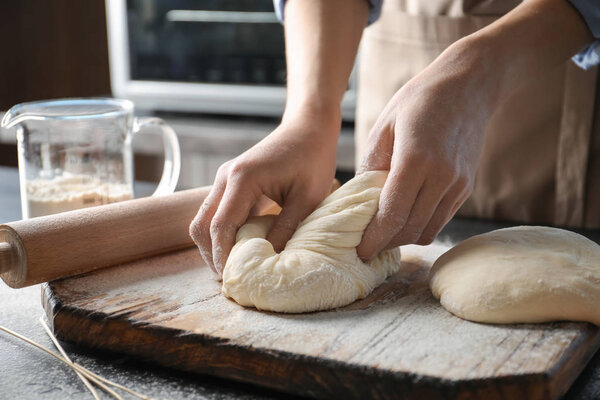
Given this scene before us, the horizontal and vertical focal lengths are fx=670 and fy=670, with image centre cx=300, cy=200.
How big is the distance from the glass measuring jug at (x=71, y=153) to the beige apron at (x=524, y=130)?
28.2 inches

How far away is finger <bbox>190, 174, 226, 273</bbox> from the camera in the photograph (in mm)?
951

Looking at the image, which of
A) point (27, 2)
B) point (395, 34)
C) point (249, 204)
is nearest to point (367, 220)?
point (249, 204)

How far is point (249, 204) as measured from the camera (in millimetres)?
950

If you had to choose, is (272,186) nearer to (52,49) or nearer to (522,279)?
(522,279)

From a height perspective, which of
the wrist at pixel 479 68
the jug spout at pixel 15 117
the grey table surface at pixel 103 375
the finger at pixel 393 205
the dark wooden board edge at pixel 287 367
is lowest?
the grey table surface at pixel 103 375

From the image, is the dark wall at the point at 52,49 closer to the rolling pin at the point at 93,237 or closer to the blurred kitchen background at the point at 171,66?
the blurred kitchen background at the point at 171,66

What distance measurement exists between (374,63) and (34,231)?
1013 mm

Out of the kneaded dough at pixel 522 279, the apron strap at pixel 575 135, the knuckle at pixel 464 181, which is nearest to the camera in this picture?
the kneaded dough at pixel 522 279

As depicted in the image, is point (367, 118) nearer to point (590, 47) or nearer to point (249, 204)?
point (590, 47)

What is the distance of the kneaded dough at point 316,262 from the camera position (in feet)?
2.72

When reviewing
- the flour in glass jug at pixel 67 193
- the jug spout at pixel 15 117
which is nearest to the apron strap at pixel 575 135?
the flour in glass jug at pixel 67 193

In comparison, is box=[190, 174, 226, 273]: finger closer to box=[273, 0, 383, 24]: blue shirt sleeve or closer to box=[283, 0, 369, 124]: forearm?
box=[283, 0, 369, 124]: forearm

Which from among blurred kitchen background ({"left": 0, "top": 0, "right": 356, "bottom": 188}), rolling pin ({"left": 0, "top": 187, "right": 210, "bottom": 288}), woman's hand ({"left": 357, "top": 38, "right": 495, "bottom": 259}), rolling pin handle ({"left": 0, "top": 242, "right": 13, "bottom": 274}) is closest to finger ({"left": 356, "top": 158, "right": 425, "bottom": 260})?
woman's hand ({"left": 357, "top": 38, "right": 495, "bottom": 259})

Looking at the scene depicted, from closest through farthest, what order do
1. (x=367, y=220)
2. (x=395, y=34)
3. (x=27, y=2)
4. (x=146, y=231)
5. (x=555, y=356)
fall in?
(x=555, y=356)
(x=367, y=220)
(x=146, y=231)
(x=395, y=34)
(x=27, y=2)
